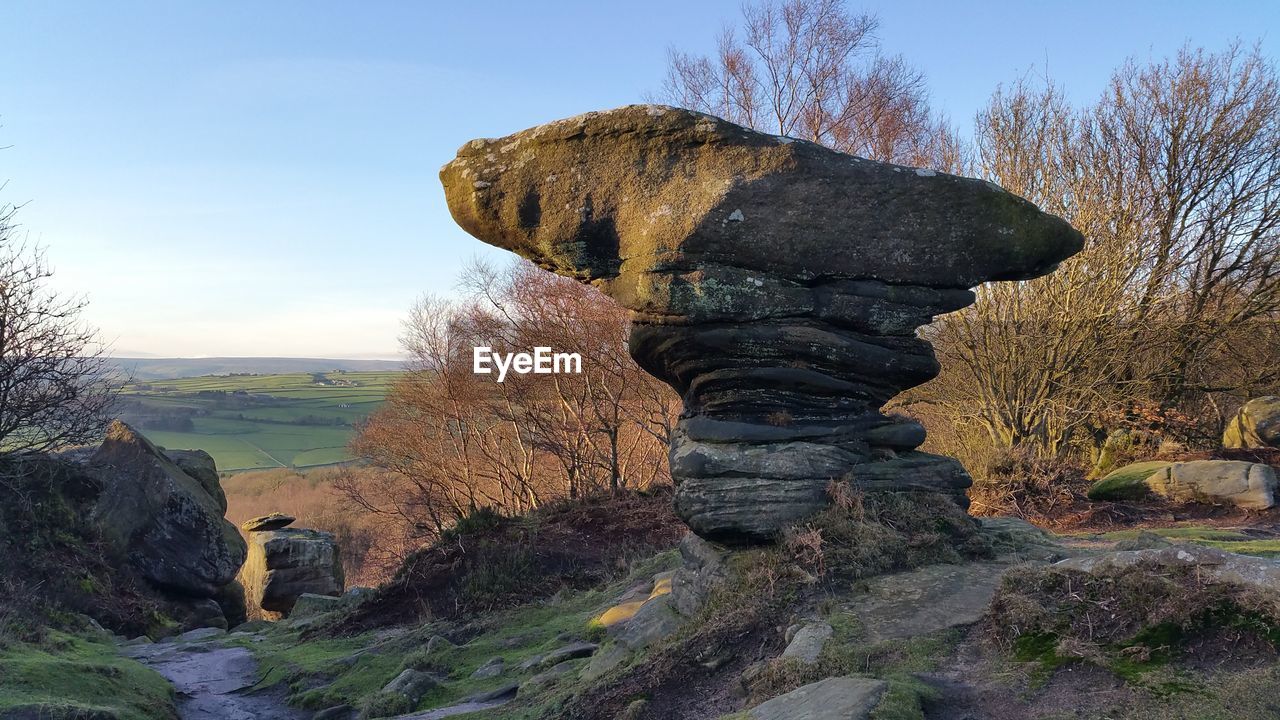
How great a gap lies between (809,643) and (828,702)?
1177 millimetres

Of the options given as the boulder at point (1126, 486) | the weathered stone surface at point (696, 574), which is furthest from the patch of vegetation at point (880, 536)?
the boulder at point (1126, 486)

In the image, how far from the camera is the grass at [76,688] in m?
6.28

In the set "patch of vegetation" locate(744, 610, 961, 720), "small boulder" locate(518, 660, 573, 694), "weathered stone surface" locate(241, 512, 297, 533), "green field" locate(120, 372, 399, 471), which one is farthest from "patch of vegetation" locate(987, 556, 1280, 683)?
"green field" locate(120, 372, 399, 471)

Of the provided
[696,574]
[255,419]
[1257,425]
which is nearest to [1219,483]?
[1257,425]

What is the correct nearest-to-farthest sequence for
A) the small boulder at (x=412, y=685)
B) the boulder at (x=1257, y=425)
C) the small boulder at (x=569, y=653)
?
the small boulder at (x=412, y=685), the small boulder at (x=569, y=653), the boulder at (x=1257, y=425)

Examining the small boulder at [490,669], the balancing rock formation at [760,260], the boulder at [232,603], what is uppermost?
the balancing rock formation at [760,260]

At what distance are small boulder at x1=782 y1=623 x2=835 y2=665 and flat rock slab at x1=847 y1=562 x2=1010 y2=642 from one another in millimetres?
308

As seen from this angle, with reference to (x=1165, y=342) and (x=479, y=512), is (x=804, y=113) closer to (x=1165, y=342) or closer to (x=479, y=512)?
(x=1165, y=342)

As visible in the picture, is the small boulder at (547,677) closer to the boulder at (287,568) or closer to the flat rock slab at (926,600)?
the flat rock slab at (926,600)

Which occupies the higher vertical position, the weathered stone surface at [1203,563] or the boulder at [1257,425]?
the weathered stone surface at [1203,563]

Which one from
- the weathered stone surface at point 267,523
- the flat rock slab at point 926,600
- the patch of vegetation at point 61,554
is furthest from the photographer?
the weathered stone surface at point 267,523

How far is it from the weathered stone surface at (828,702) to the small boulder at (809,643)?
558 mm

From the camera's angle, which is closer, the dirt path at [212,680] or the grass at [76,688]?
the grass at [76,688]

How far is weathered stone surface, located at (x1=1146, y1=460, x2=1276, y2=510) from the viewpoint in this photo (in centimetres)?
1361
